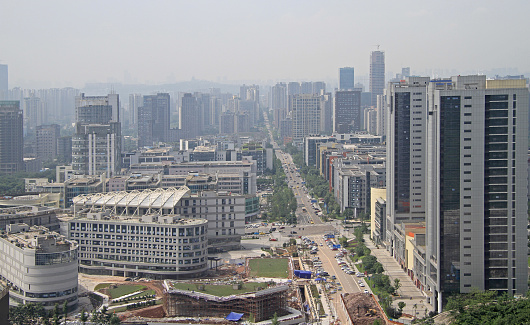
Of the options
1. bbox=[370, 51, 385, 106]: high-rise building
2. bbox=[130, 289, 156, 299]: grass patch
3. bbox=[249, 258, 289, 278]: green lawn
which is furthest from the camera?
bbox=[370, 51, 385, 106]: high-rise building

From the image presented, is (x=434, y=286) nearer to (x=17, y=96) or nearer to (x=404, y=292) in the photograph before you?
(x=404, y=292)

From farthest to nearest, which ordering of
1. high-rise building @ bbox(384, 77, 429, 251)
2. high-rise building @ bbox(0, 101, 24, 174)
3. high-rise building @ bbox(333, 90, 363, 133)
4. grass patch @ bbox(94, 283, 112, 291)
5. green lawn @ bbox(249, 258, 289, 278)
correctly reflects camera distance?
high-rise building @ bbox(333, 90, 363, 133)
high-rise building @ bbox(0, 101, 24, 174)
high-rise building @ bbox(384, 77, 429, 251)
green lawn @ bbox(249, 258, 289, 278)
grass patch @ bbox(94, 283, 112, 291)

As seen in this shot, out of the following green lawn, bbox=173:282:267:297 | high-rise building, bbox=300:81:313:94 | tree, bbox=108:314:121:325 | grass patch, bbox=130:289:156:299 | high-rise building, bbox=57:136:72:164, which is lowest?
grass patch, bbox=130:289:156:299

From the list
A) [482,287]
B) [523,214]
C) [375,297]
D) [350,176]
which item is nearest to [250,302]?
[375,297]

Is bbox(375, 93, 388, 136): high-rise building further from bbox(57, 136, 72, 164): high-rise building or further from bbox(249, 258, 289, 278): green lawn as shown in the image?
bbox(249, 258, 289, 278): green lawn

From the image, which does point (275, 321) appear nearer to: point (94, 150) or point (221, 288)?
point (221, 288)

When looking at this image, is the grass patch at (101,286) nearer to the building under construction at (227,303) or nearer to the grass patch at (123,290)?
the grass patch at (123,290)

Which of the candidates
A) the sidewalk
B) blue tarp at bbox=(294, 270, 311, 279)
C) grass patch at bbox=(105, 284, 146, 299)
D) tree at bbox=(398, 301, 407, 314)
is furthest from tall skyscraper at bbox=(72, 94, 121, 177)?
tree at bbox=(398, 301, 407, 314)

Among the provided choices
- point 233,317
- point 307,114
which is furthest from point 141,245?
point 307,114
